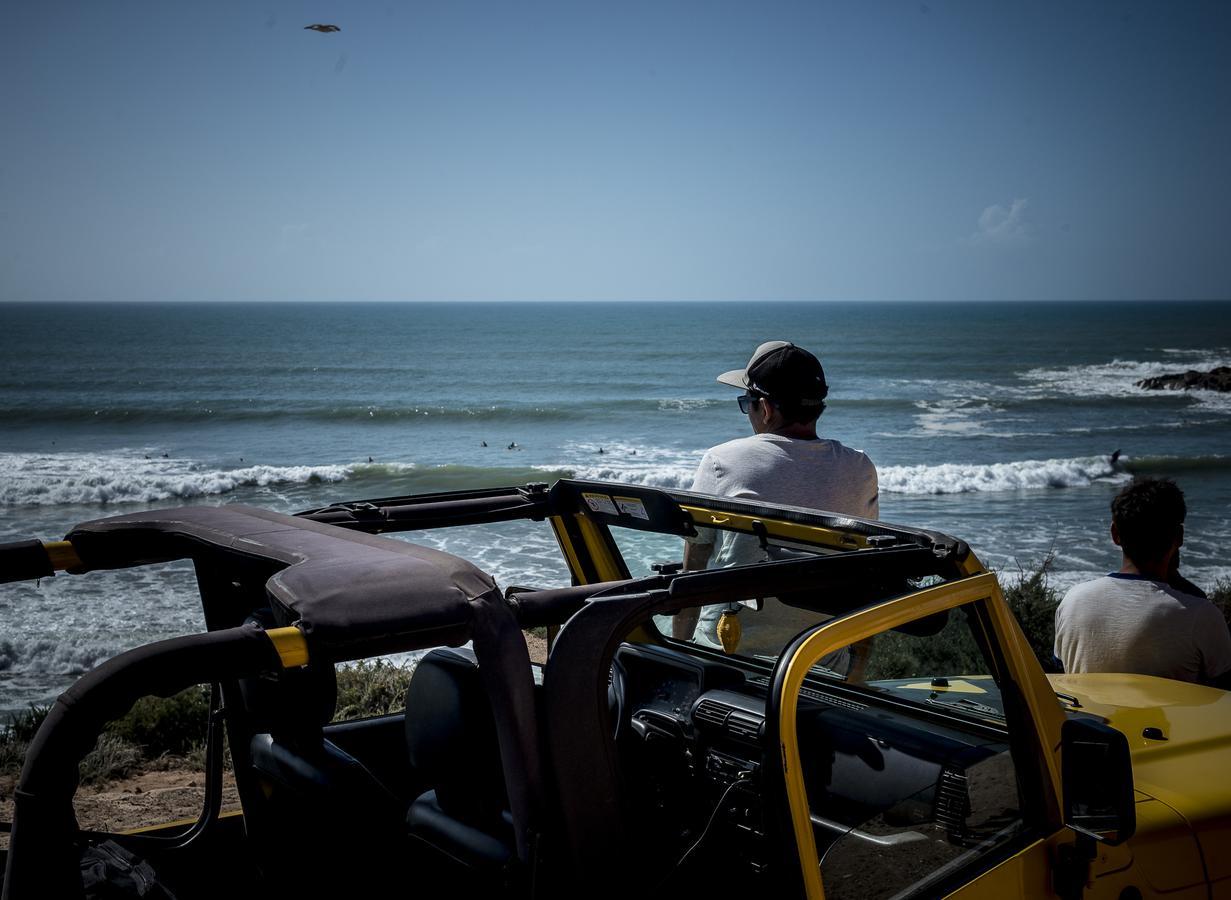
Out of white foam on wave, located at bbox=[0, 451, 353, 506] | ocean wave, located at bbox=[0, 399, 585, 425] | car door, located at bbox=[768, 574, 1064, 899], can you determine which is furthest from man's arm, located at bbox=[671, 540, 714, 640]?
ocean wave, located at bbox=[0, 399, 585, 425]

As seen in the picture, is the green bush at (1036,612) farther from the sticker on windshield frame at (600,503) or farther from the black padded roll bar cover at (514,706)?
the black padded roll bar cover at (514,706)

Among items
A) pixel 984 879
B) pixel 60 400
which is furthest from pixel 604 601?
pixel 60 400

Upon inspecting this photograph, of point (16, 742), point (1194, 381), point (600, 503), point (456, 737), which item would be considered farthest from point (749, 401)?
point (1194, 381)

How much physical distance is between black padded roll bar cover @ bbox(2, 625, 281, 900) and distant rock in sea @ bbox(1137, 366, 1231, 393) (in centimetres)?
4788

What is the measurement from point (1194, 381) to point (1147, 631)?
4574cm

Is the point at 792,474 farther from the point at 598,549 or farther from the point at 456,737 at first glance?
the point at 456,737

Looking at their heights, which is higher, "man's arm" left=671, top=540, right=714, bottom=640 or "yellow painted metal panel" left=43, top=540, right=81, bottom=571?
"yellow painted metal panel" left=43, top=540, right=81, bottom=571

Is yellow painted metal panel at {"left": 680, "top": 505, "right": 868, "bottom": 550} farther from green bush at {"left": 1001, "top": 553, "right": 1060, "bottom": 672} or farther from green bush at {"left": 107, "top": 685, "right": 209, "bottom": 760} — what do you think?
green bush at {"left": 1001, "top": 553, "right": 1060, "bottom": 672}

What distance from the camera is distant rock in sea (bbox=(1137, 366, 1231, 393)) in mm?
42656

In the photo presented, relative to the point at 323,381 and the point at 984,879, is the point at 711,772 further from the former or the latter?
the point at 323,381

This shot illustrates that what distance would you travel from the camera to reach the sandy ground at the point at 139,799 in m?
4.95

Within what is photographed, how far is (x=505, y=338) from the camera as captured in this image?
289 feet

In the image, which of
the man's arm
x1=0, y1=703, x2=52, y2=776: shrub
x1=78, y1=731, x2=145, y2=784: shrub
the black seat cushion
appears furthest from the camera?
x1=78, y1=731, x2=145, y2=784: shrub

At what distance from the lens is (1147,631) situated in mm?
3822
